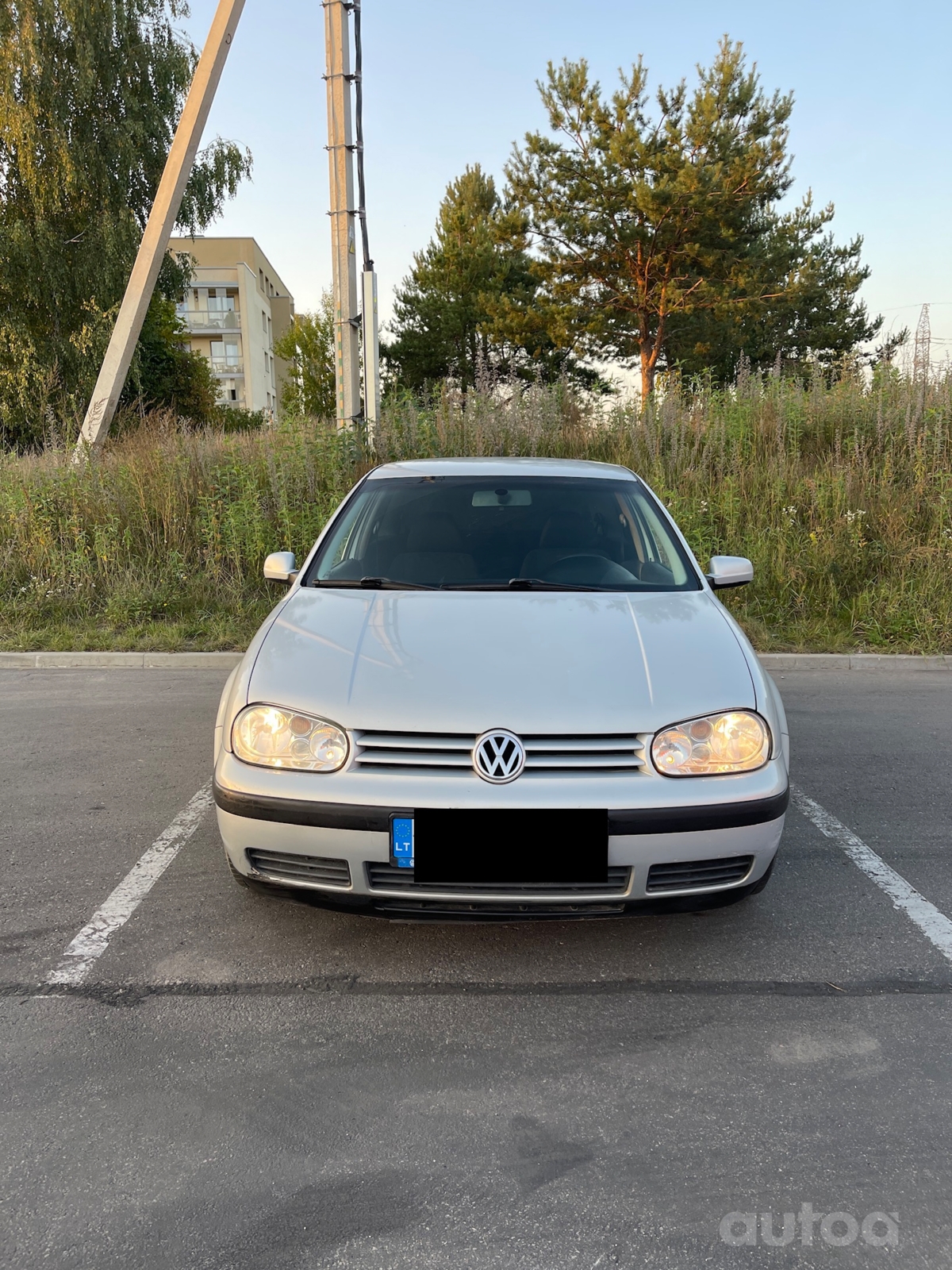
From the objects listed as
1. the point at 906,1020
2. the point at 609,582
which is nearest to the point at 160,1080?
the point at 906,1020

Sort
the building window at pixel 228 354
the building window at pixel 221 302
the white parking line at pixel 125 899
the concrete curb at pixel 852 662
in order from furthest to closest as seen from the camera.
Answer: the building window at pixel 228 354, the building window at pixel 221 302, the concrete curb at pixel 852 662, the white parking line at pixel 125 899

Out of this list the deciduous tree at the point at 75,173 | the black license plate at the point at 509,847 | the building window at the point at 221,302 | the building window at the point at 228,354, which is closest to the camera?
the black license plate at the point at 509,847

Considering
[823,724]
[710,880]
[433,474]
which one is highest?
[433,474]

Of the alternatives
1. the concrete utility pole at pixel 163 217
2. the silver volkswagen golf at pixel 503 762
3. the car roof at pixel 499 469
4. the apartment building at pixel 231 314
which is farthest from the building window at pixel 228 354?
the silver volkswagen golf at pixel 503 762

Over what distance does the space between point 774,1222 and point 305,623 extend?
209cm

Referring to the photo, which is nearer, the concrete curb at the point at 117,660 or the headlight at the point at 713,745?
the headlight at the point at 713,745

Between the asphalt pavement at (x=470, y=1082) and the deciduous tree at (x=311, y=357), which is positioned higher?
the deciduous tree at (x=311, y=357)

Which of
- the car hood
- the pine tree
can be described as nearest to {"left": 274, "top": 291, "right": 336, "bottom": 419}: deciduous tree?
the pine tree

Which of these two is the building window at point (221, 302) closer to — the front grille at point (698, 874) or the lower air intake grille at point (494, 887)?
the lower air intake grille at point (494, 887)

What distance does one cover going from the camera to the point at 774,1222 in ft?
5.52

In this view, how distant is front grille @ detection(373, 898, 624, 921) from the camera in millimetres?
2246

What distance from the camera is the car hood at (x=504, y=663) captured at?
2.37 m

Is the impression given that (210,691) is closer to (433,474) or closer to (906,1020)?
(433,474)

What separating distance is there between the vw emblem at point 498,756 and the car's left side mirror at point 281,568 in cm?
163
